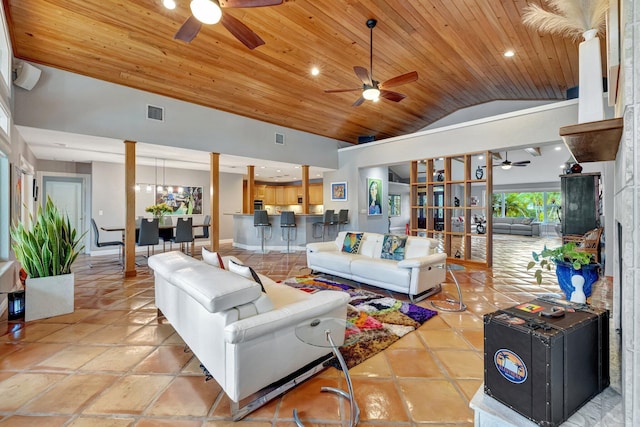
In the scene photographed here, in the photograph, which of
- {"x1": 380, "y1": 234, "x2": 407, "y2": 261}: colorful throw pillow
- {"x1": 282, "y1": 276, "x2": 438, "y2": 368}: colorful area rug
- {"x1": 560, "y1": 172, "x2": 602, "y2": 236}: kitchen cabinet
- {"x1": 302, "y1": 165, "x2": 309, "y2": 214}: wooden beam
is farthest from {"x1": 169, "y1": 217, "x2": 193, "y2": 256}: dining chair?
{"x1": 560, "y1": 172, "x2": 602, "y2": 236}: kitchen cabinet

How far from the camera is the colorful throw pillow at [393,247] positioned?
4051mm

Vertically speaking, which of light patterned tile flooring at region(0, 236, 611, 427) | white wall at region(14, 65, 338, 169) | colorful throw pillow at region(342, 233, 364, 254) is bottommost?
light patterned tile flooring at region(0, 236, 611, 427)

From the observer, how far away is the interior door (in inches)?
A: 263

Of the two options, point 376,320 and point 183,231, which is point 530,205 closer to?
point 376,320

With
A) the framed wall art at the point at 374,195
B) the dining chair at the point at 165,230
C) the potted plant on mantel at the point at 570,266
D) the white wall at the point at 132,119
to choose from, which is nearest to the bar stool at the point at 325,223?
the framed wall art at the point at 374,195

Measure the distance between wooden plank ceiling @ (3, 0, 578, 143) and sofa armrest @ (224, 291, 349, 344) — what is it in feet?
8.82

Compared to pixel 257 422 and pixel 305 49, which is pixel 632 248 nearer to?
pixel 257 422

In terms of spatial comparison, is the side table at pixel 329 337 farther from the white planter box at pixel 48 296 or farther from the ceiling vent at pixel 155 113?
the ceiling vent at pixel 155 113

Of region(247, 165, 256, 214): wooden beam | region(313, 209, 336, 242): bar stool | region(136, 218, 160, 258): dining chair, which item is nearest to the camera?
region(136, 218, 160, 258): dining chair

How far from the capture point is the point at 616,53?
5.10 ft

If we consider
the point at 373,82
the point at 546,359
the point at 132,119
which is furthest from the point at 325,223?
the point at 546,359

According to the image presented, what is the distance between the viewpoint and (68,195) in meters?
6.88

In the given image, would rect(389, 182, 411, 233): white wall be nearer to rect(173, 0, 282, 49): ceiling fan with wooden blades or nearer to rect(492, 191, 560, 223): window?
rect(492, 191, 560, 223): window

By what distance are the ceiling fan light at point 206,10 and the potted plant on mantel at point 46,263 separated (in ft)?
8.42
